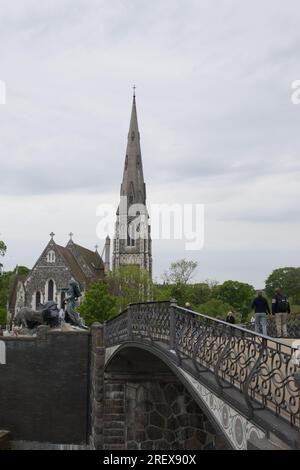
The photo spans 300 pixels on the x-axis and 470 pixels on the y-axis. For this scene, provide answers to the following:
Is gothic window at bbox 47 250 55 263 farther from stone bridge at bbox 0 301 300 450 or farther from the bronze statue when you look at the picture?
stone bridge at bbox 0 301 300 450

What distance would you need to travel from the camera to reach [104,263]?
66250mm

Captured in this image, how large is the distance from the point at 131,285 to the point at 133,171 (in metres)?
21.2

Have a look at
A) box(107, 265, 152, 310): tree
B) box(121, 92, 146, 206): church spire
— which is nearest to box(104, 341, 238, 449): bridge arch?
box(107, 265, 152, 310): tree

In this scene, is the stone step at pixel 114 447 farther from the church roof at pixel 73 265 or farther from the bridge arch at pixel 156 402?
the church roof at pixel 73 265

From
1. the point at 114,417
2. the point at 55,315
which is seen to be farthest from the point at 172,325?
the point at 55,315

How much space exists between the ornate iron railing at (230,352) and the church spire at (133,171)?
54.2m

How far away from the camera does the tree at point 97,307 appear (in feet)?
137

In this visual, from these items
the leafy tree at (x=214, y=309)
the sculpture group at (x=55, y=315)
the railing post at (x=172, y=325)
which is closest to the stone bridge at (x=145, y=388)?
the railing post at (x=172, y=325)

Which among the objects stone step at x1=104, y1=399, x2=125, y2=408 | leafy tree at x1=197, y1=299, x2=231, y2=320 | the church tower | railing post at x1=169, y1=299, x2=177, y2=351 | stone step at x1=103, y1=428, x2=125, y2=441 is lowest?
stone step at x1=103, y1=428, x2=125, y2=441

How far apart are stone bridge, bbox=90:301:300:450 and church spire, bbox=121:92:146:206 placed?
158ft

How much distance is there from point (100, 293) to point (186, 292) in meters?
13.5

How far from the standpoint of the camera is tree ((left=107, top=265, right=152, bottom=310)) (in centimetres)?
5059
